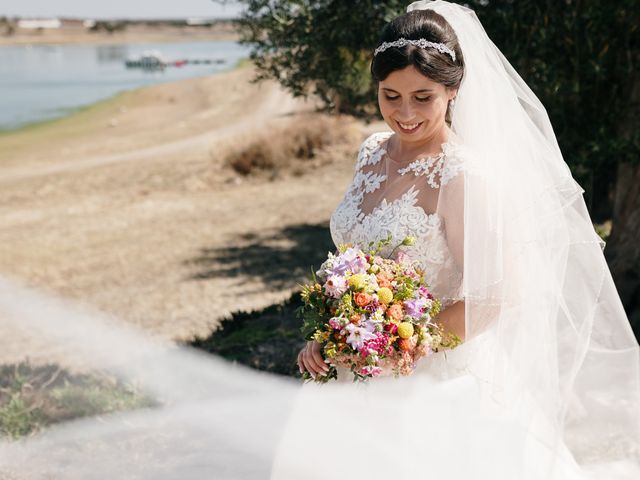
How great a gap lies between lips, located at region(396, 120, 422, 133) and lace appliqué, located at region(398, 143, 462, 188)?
0.15m

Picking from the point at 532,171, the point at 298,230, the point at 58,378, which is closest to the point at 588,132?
the point at 532,171

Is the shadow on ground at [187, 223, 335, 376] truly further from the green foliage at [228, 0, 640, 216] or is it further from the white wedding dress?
the white wedding dress

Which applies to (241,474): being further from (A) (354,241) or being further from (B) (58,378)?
(B) (58,378)

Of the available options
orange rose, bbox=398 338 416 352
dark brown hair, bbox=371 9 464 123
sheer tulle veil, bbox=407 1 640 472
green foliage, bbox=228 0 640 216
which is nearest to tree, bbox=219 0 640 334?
green foliage, bbox=228 0 640 216

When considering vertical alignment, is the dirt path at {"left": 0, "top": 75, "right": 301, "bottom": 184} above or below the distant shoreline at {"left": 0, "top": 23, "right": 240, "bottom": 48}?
above

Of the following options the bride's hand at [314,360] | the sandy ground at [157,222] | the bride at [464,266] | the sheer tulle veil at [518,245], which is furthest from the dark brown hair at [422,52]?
the sandy ground at [157,222]

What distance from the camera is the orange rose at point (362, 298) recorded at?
261 cm

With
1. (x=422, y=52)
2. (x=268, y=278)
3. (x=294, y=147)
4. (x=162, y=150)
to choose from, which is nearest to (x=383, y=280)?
(x=422, y=52)

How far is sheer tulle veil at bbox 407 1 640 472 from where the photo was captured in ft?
9.40

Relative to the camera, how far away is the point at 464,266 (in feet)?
9.41

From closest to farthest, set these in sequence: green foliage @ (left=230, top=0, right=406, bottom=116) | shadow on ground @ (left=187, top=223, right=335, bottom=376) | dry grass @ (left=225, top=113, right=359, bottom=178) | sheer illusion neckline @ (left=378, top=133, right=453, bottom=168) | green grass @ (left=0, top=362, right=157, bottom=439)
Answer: sheer illusion neckline @ (left=378, top=133, right=453, bottom=168), green grass @ (left=0, top=362, right=157, bottom=439), green foliage @ (left=230, top=0, right=406, bottom=116), shadow on ground @ (left=187, top=223, right=335, bottom=376), dry grass @ (left=225, top=113, right=359, bottom=178)

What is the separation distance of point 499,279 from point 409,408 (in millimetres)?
700

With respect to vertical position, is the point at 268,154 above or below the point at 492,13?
below

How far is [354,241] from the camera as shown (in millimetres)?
3174
